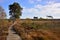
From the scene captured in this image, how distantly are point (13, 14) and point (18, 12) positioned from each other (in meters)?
2.28

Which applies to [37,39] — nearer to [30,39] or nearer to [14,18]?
[30,39]

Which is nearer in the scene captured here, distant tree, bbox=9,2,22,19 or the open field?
the open field

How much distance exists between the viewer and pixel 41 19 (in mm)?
80938

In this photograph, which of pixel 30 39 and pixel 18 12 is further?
pixel 18 12

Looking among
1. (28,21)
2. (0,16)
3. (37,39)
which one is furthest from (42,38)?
(28,21)

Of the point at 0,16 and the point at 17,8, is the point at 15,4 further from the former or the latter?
the point at 0,16

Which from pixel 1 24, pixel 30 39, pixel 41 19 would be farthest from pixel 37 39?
pixel 41 19

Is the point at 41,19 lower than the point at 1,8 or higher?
lower

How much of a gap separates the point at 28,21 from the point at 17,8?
28495 mm

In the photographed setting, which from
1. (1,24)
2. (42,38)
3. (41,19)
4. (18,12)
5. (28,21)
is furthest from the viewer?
(18,12)

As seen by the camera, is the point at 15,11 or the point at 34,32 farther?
the point at 15,11

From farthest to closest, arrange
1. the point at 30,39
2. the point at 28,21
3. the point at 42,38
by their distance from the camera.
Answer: the point at 28,21, the point at 30,39, the point at 42,38

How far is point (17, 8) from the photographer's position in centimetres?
9269

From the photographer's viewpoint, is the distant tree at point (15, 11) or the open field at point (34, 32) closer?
the open field at point (34, 32)
